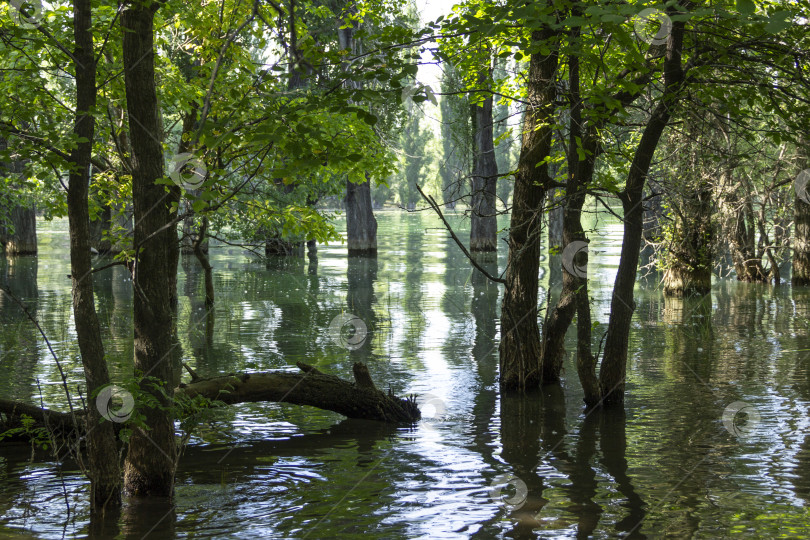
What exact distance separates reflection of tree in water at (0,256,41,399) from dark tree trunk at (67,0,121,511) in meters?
0.68

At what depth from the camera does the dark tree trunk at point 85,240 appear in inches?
203

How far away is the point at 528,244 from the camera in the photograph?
29.8 feet

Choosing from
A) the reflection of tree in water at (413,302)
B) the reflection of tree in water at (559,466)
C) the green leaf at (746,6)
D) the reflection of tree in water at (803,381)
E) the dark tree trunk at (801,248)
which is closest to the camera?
the green leaf at (746,6)

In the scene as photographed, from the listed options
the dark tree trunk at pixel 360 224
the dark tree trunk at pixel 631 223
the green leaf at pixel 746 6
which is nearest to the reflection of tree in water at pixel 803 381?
the dark tree trunk at pixel 631 223

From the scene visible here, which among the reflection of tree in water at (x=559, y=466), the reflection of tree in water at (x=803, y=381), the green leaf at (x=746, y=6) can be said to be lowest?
the reflection of tree in water at (x=559, y=466)

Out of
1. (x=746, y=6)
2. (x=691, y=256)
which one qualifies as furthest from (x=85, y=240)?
(x=691, y=256)

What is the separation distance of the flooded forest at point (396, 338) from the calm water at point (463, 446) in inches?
1.5

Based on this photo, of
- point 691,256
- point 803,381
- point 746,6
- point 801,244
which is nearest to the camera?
point 746,6

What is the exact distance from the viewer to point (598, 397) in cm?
880

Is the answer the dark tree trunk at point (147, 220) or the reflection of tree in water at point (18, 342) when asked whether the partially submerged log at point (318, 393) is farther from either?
the dark tree trunk at point (147, 220)

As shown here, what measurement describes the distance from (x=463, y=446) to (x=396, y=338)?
608cm

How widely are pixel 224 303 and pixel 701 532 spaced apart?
1418 centimetres

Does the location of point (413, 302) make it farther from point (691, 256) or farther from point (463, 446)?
point (463, 446)

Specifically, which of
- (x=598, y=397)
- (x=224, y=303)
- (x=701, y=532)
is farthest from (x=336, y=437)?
(x=224, y=303)
